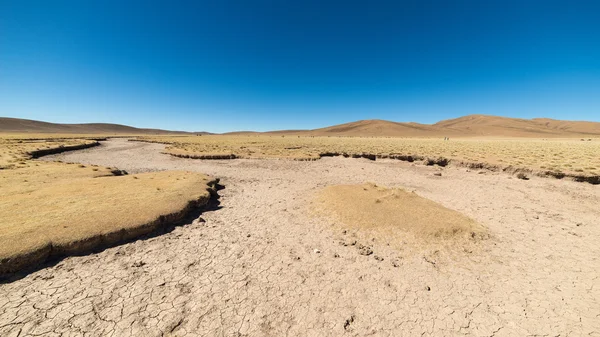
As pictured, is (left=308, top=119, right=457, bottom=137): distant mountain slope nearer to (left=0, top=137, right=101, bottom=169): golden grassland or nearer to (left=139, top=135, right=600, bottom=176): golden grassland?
(left=139, top=135, right=600, bottom=176): golden grassland

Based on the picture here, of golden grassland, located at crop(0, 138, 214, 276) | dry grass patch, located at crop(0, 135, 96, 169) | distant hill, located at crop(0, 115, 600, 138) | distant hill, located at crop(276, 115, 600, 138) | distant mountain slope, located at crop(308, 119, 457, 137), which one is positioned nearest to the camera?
golden grassland, located at crop(0, 138, 214, 276)

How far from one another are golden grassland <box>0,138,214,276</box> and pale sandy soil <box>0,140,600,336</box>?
1.95ft

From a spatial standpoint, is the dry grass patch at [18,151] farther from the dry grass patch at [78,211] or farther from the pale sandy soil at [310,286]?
the pale sandy soil at [310,286]

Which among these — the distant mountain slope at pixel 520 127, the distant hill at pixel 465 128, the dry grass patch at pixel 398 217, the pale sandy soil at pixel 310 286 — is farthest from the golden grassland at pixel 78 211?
the distant mountain slope at pixel 520 127

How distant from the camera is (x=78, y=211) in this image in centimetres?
778

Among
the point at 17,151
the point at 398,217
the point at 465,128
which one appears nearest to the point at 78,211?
the point at 398,217

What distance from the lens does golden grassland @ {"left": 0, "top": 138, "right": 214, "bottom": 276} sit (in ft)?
19.2

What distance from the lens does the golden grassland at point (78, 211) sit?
19.2 ft

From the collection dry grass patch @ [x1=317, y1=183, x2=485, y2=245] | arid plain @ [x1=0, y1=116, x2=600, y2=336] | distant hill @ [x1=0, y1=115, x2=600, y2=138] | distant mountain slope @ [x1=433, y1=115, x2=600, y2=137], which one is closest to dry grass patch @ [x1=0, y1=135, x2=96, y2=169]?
arid plain @ [x1=0, y1=116, x2=600, y2=336]

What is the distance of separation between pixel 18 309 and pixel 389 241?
863 centimetres

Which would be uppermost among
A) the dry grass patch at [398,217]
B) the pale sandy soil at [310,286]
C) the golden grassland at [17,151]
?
the golden grassland at [17,151]

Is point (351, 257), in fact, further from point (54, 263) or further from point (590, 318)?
point (54, 263)

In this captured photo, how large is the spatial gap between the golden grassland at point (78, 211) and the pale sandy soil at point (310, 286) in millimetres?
593

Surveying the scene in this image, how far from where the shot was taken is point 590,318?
4.38m
